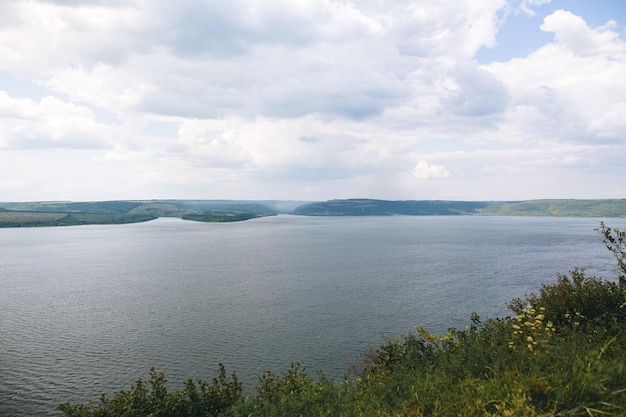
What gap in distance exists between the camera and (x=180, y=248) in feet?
513

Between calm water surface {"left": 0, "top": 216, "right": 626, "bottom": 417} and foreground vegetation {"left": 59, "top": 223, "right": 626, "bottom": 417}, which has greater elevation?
foreground vegetation {"left": 59, "top": 223, "right": 626, "bottom": 417}

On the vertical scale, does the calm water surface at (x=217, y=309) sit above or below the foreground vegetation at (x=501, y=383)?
below

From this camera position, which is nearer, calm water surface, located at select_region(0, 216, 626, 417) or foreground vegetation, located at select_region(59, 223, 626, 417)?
foreground vegetation, located at select_region(59, 223, 626, 417)

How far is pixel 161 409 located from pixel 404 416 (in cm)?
1579

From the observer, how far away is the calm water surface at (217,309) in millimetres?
39781

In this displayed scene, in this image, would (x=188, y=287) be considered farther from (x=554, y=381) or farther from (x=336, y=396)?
(x=554, y=381)

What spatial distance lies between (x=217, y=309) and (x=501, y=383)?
5633 centimetres

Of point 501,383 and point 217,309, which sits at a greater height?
point 501,383

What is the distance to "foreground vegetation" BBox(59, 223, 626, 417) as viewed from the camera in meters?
9.73

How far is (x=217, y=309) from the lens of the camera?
62844 mm

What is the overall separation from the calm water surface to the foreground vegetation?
48.5ft

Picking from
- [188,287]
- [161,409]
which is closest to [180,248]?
[188,287]

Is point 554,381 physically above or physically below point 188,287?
above

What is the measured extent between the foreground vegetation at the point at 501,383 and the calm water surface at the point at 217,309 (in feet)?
48.5
